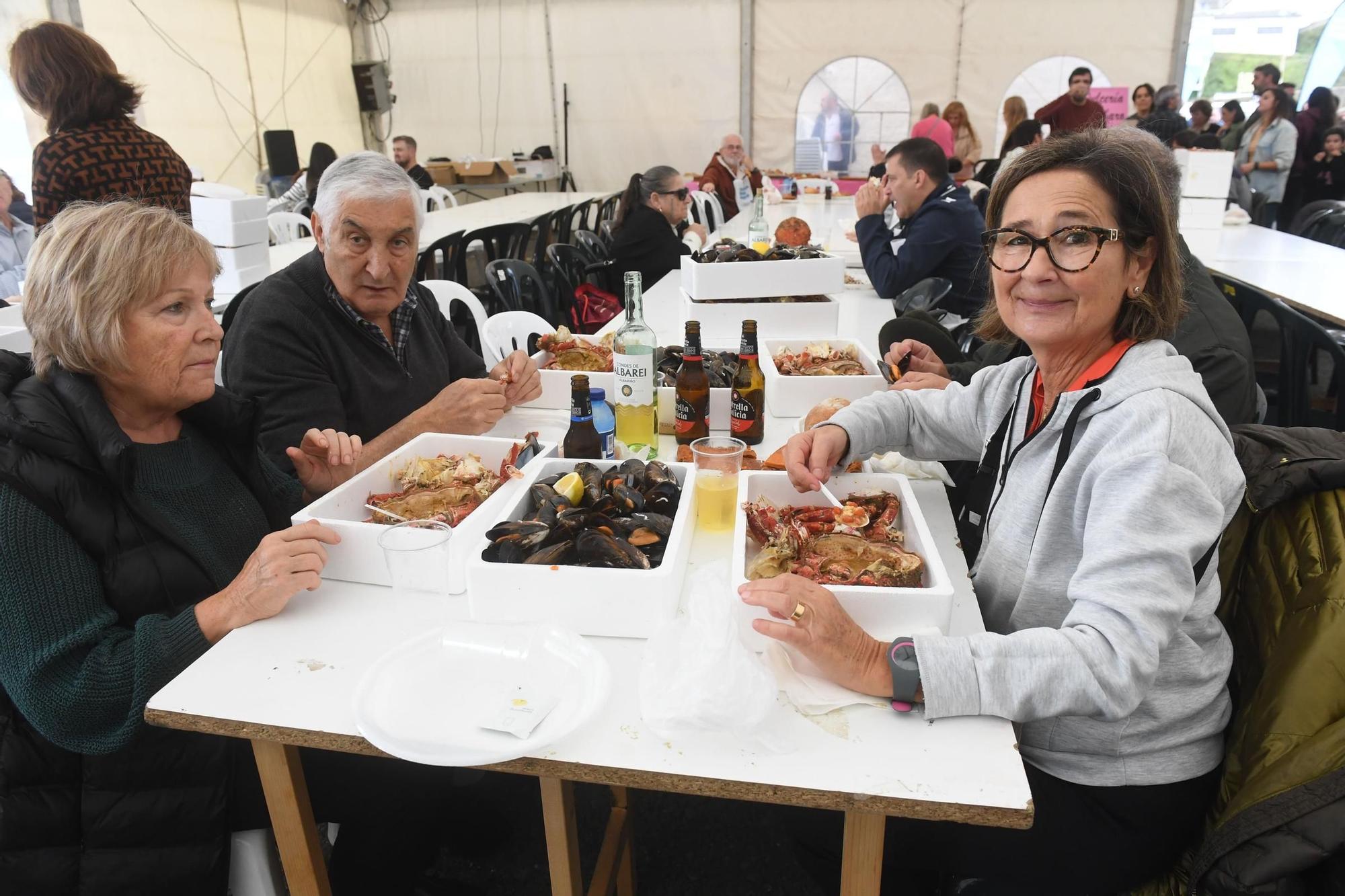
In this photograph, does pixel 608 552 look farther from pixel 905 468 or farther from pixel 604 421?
pixel 905 468

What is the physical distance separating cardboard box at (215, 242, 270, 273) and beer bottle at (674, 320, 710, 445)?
2538mm

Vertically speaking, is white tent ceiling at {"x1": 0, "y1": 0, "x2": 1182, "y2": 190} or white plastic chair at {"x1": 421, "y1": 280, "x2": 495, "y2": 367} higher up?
white tent ceiling at {"x1": 0, "y1": 0, "x2": 1182, "y2": 190}

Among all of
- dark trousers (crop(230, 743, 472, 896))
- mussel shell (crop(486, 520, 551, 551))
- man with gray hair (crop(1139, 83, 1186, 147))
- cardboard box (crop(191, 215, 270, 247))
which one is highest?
man with gray hair (crop(1139, 83, 1186, 147))

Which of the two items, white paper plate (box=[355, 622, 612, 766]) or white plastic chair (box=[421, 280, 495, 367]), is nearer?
white paper plate (box=[355, 622, 612, 766])

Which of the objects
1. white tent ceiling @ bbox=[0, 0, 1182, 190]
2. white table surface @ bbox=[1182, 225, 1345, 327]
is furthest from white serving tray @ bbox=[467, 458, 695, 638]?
white tent ceiling @ bbox=[0, 0, 1182, 190]

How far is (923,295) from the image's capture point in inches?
128

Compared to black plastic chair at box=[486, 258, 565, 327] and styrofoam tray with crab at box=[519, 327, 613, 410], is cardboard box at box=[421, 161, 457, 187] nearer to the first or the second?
black plastic chair at box=[486, 258, 565, 327]

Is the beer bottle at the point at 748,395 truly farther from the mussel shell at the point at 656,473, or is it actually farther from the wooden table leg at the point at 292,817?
the wooden table leg at the point at 292,817

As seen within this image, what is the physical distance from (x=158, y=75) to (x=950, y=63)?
8906 mm

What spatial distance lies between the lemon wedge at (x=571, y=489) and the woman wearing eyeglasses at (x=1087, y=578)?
0.41m

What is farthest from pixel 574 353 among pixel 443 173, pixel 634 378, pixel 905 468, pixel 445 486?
pixel 443 173

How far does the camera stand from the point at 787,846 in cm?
191

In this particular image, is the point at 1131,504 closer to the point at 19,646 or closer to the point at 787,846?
the point at 787,846

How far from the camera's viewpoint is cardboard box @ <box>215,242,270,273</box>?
353 cm
